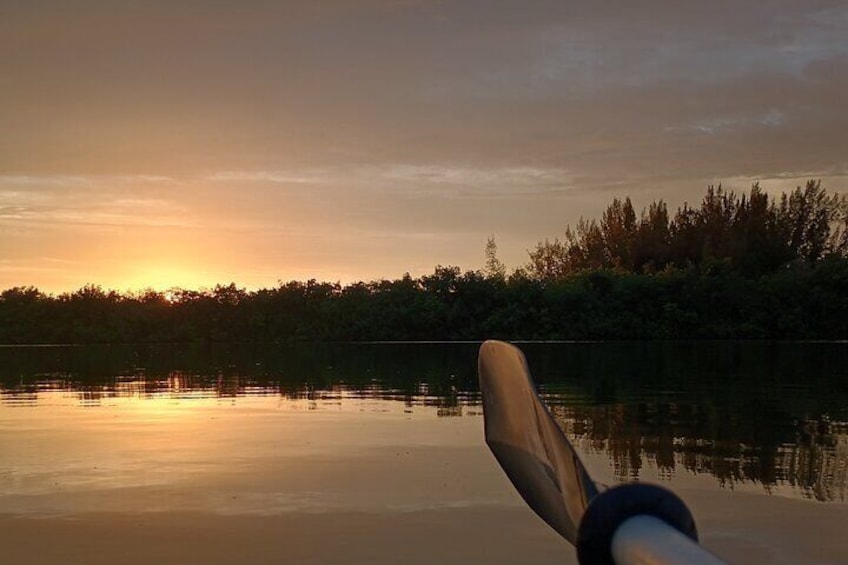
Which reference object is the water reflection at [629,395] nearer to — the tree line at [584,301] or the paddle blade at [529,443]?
the paddle blade at [529,443]

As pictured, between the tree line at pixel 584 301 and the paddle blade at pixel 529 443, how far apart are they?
6121 centimetres

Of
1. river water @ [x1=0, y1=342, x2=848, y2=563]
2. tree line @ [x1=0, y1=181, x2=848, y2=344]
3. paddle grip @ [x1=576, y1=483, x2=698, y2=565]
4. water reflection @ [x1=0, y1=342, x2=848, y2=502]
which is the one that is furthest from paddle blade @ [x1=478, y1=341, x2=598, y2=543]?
tree line @ [x1=0, y1=181, x2=848, y2=344]

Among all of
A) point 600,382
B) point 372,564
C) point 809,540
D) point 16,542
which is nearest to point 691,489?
point 809,540

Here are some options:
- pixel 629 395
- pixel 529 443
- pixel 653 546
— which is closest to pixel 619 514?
pixel 653 546

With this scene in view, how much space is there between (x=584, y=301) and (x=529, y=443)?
2481 inches

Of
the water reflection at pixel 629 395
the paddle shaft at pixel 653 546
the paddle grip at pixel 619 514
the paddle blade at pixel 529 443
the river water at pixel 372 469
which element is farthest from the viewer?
the water reflection at pixel 629 395

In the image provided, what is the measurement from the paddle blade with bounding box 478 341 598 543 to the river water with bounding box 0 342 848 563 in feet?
14.8

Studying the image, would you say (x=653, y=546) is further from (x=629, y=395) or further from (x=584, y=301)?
(x=584, y=301)

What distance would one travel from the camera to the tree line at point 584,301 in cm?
6369

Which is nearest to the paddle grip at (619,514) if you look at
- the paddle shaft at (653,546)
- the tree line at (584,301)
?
A: the paddle shaft at (653,546)

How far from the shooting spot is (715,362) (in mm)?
33469

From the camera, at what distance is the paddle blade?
2.34m

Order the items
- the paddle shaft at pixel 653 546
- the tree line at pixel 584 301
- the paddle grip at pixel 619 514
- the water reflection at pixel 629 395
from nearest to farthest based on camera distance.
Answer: the paddle shaft at pixel 653 546, the paddle grip at pixel 619 514, the water reflection at pixel 629 395, the tree line at pixel 584 301

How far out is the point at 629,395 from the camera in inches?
779
